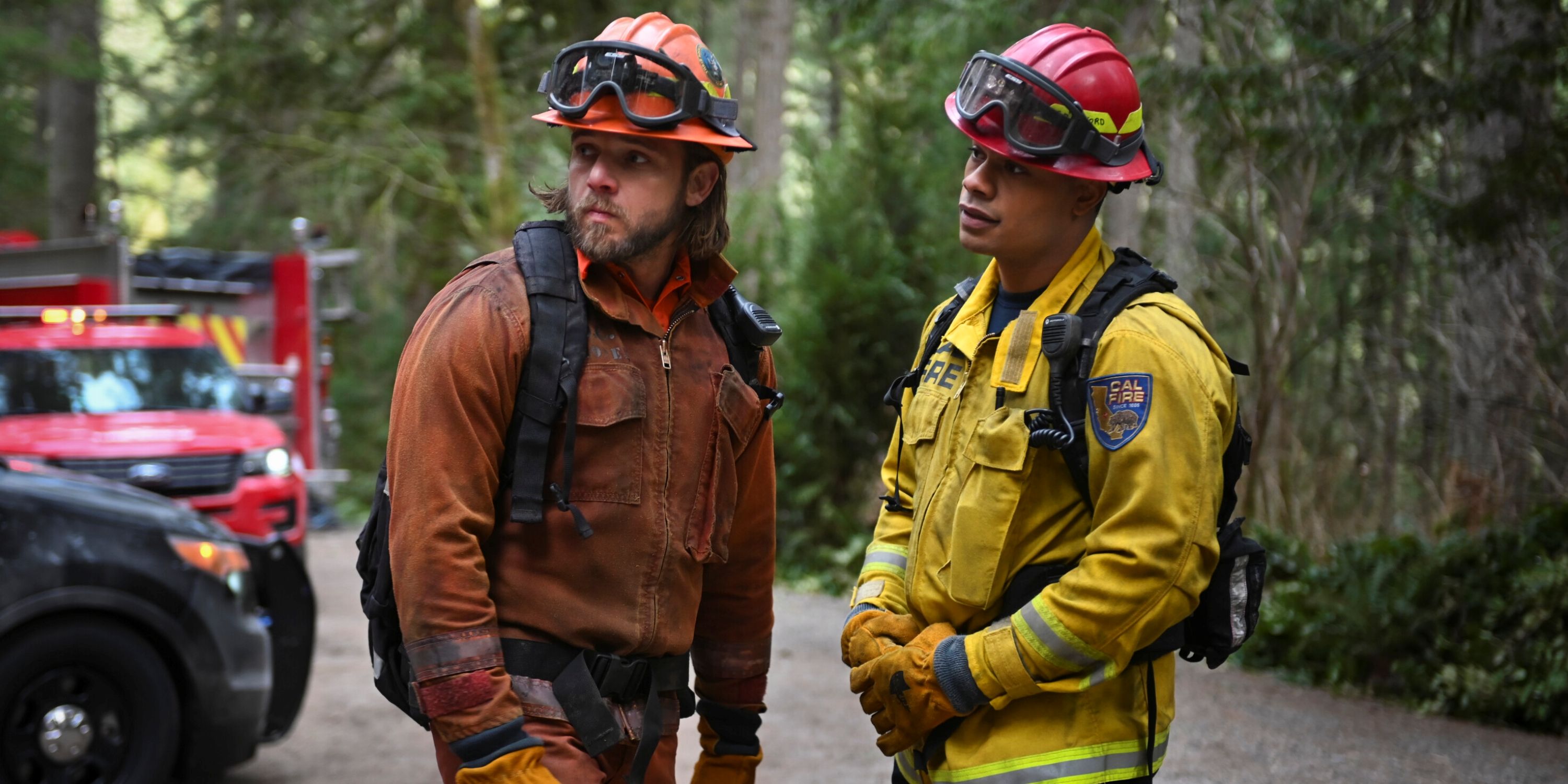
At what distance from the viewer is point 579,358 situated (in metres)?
2.62

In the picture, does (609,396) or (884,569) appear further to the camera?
(884,569)

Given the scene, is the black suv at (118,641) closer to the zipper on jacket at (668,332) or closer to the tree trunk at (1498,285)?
the zipper on jacket at (668,332)

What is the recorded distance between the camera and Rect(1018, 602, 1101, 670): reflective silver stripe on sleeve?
99.0 inches

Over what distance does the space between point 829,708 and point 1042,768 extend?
5320mm

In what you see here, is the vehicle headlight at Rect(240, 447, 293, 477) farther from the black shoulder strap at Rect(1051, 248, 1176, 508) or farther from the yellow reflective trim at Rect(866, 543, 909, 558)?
the black shoulder strap at Rect(1051, 248, 1176, 508)

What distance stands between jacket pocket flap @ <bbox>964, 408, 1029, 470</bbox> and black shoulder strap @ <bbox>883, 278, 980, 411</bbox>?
1.22 ft

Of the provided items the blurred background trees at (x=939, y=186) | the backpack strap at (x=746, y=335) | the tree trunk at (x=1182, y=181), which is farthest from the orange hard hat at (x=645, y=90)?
the tree trunk at (x=1182, y=181)

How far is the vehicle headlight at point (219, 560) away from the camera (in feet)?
17.6

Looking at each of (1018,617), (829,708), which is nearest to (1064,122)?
(1018,617)

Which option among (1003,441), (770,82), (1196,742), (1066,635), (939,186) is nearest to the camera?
(1066,635)

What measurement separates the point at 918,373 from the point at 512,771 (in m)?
1.26

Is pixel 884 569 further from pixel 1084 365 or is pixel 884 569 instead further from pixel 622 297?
pixel 622 297

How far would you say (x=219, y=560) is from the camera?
5449 mm

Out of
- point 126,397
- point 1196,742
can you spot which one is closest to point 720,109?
point 1196,742
